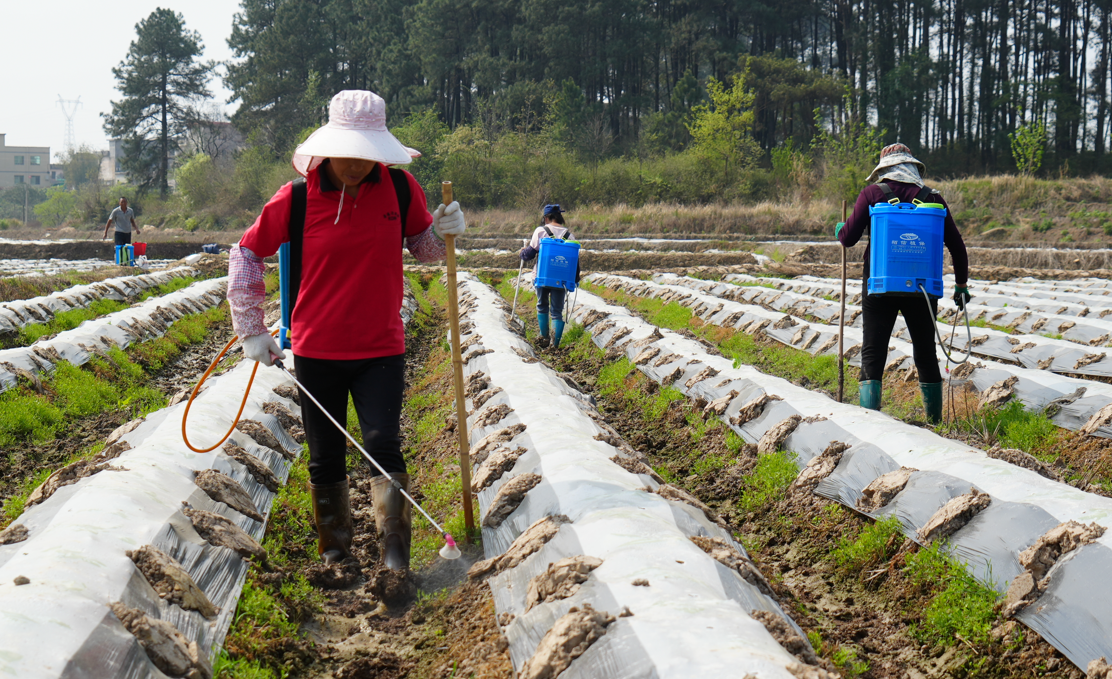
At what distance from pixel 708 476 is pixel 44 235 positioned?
1890 inches

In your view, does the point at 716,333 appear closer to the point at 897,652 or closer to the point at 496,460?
the point at 496,460

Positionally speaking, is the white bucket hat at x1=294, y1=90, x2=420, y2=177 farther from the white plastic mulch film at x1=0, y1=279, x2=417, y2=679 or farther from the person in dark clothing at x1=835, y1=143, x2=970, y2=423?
the person in dark clothing at x1=835, y1=143, x2=970, y2=423

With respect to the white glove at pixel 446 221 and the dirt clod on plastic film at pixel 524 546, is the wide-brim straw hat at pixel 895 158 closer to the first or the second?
the white glove at pixel 446 221

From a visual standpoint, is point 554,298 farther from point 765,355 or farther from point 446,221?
point 446,221

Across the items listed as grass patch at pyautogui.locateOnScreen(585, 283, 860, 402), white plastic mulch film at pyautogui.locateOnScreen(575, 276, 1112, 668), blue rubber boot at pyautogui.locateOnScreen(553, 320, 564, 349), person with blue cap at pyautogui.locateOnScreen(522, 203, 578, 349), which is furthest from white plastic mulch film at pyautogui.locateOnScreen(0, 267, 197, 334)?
grass patch at pyautogui.locateOnScreen(585, 283, 860, 402)

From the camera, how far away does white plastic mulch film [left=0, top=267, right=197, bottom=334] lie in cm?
889

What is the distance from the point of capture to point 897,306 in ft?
16.7

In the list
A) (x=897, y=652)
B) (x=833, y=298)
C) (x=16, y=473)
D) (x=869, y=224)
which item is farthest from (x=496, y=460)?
(x=833, y=298)

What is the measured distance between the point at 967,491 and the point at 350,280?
9.07 feet

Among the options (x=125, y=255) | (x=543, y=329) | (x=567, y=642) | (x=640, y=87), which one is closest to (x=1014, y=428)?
(x=567, y=642)

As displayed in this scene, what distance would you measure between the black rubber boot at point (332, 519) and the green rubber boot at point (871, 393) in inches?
136

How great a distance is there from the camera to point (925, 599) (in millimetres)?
3230

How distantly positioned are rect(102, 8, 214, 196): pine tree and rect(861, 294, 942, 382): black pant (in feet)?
171

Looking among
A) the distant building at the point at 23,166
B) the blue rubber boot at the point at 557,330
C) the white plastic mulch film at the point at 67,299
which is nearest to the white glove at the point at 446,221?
the blue rubber boot at the point at 557,330
